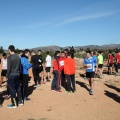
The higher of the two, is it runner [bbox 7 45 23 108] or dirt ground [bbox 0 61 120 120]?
Result: runner [bbox 7 45 23 108]

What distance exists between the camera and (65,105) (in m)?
8.96

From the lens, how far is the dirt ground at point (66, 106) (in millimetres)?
7746

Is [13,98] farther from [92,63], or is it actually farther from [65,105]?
[92,63]

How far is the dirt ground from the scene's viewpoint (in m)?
7.75

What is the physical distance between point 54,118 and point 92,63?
3887 millimetres

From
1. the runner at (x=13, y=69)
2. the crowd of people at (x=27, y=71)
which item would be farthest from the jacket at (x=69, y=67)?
the runner at (x=13, y=69)

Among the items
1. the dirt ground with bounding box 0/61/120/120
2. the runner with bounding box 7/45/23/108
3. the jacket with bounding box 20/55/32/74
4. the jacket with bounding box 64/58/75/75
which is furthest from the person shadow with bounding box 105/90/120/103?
the runner with bounding box 7/45/23/108

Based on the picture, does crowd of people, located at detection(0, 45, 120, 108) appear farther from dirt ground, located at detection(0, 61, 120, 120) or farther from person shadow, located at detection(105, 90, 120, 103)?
person shadow, located at detection(105, 90, 120, 103)

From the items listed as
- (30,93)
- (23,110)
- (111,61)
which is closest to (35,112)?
(23,110)

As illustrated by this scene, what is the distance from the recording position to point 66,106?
8.84 m

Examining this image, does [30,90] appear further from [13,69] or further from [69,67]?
[13,69]

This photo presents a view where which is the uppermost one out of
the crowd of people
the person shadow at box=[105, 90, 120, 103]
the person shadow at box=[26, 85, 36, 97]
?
the crowd of people

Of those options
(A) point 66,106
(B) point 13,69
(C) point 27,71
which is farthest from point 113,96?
(B) point 13,69

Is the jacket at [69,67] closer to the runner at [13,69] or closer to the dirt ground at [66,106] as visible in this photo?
the dirt ground at [66,106]
